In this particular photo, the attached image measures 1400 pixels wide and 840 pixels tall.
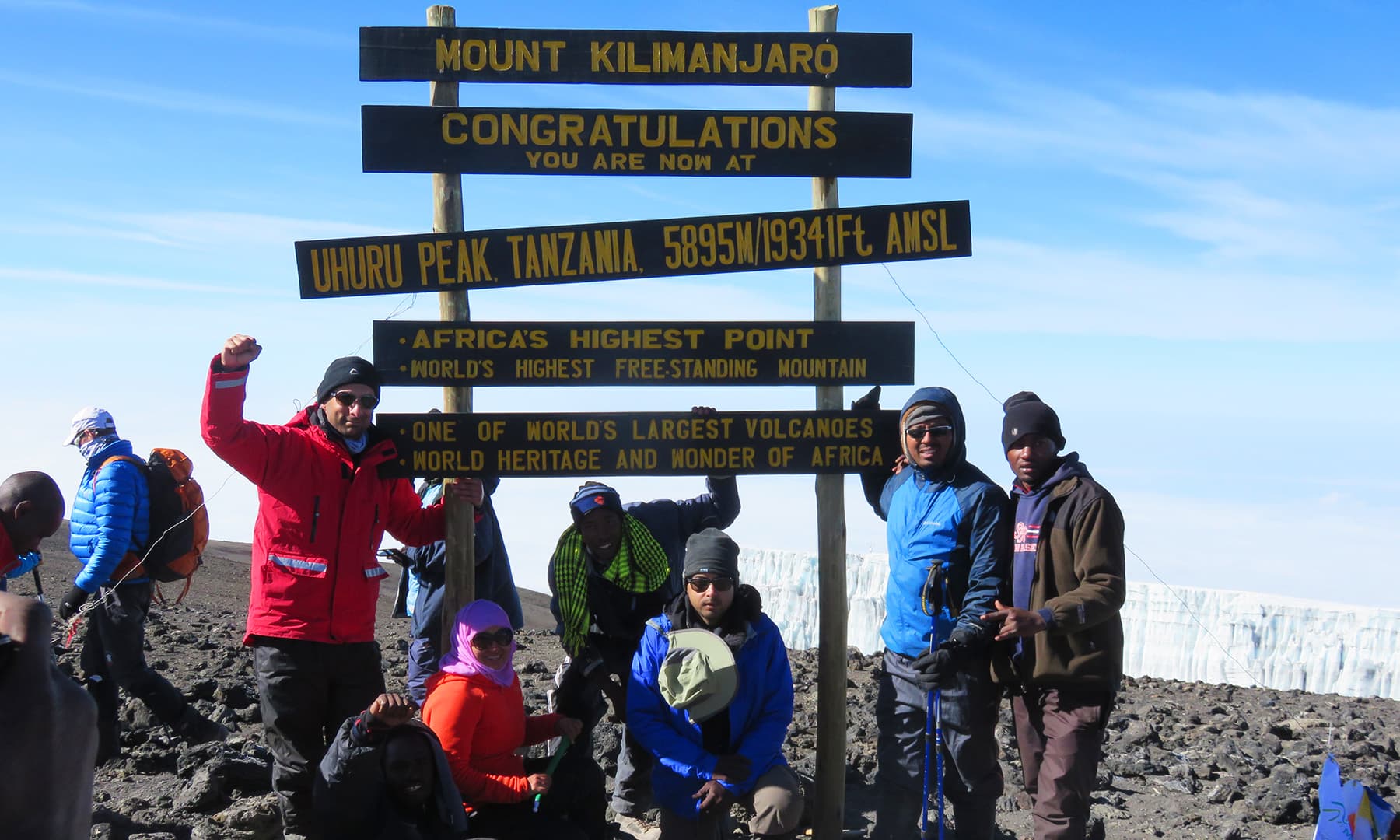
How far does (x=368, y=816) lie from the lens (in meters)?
4.53

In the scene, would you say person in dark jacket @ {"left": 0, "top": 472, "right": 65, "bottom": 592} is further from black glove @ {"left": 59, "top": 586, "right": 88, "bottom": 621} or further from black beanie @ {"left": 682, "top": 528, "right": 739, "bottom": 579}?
black beanie @ {"left": 682, "top": 528, "right": 739, "bottom": 579}

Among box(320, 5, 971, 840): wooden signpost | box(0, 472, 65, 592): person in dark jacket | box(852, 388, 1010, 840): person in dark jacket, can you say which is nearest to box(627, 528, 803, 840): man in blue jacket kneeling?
box(852, 388, 1010, 840): person in dark jacket

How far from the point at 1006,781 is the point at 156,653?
25.9 ft

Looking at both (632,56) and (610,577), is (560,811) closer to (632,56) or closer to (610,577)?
(610,577)

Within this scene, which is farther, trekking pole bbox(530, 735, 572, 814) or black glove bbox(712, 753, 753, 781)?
trekking pole bbox(530, 735, 572, 814)

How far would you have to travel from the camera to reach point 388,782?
4.57 meters

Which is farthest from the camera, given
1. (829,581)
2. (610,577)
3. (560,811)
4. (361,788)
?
(829,581)

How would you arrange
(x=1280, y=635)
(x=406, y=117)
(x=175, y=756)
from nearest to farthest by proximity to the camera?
1. (x=406, y=117)
2. (x=175, y=756)
3. (x=1280, y=635)

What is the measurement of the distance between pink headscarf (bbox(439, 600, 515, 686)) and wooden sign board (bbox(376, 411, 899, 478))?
2.47 feet

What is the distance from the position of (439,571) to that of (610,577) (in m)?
1.33

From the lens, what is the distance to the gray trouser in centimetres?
509

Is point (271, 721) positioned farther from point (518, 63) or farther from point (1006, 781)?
point (1006, 781)

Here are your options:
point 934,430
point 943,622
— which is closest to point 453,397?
point 934,430

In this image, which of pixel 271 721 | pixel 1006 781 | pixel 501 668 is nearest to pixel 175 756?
pixel 271 721
